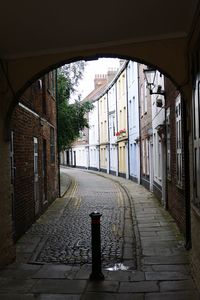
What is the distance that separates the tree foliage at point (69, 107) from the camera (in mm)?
26266

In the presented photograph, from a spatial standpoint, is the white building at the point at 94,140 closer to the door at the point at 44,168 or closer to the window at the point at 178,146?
the door at the point at 44,168

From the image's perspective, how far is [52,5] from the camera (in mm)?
5480

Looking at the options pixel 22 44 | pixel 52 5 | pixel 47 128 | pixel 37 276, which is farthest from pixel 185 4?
pixel 47 128

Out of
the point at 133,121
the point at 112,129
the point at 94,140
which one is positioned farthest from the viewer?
the point at 94,140

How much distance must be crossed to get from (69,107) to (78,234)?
16964 millimetres

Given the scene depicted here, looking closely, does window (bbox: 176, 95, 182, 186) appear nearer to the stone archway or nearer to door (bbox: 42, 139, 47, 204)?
the stone archway

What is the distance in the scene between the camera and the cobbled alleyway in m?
6.48

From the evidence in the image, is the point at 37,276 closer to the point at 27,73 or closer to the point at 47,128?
the point at 27,73

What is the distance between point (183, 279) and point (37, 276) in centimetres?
219

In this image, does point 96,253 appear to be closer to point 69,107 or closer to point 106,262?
point 106,262

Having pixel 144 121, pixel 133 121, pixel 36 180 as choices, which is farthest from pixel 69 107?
pixel 36 180

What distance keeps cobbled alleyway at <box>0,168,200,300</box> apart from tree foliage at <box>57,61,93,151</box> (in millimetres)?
12942

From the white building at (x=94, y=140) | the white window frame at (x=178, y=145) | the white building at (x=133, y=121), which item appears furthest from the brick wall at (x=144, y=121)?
the white building at (x=94, y=140)

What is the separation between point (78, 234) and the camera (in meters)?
11.0
